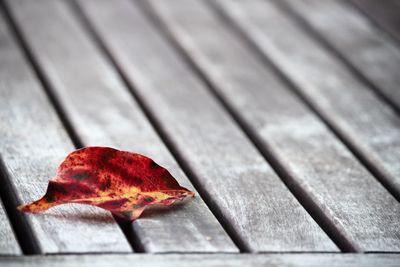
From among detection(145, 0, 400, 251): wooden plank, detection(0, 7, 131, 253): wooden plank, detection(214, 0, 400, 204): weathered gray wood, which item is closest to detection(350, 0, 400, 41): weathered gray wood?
detection(214, 0, 400, 204): weathered gray wood

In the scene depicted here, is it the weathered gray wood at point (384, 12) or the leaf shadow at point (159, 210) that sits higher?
the leaf shadow at point (159, 210)

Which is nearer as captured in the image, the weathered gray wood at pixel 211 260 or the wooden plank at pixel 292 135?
the weathered gray wood at pixel 211 260

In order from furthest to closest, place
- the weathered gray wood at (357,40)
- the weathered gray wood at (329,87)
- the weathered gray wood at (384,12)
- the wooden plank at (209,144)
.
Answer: the weathered gray wood at (384,12)
the weathered gray wood at (357,40)
the weathered gray wood at (329,87)
the wooden plank at (209,144)

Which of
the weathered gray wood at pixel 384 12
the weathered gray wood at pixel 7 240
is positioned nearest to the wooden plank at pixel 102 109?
the weathered gray wood at pixel 7 240

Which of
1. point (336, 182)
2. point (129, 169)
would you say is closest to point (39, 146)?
point (129, 169)

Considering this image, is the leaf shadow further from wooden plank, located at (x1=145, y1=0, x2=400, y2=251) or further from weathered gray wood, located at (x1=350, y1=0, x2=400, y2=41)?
weathered gray wood, located at (x1=350, y1=0, x2=400, y2=41)

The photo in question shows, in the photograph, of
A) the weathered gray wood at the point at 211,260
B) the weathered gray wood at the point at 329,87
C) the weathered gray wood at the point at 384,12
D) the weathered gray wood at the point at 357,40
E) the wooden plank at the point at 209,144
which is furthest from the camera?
the weathered gray wood at the point at 384,12

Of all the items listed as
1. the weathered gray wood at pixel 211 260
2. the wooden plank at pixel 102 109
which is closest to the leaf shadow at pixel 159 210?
the wooden plank at pixel 102 109

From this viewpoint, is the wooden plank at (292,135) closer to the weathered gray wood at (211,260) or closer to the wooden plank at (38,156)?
the weathered gray wood at (211,260)

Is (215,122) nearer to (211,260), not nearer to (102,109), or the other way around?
(102,109)
